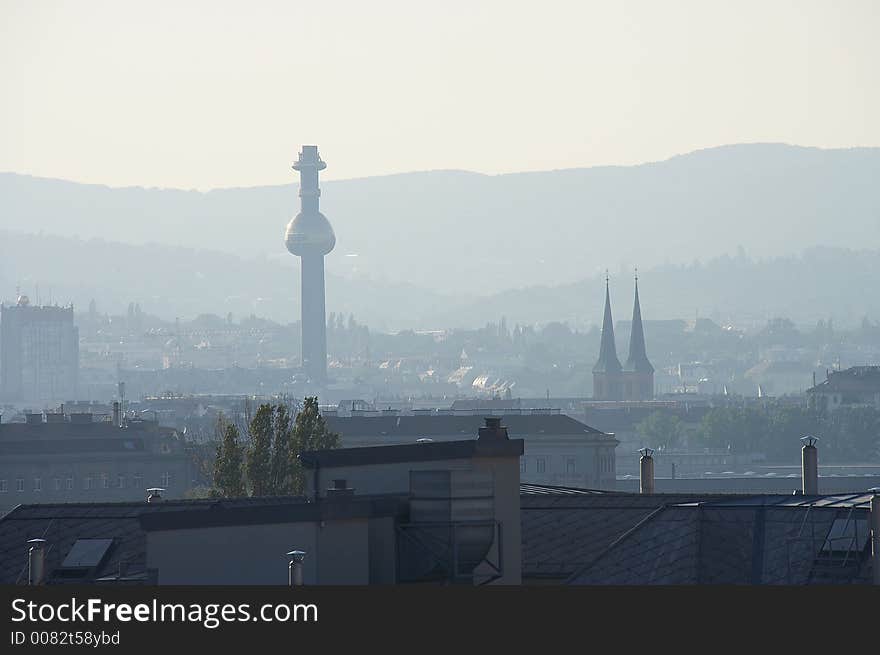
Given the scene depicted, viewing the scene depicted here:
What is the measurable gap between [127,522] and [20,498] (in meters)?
Result: 112

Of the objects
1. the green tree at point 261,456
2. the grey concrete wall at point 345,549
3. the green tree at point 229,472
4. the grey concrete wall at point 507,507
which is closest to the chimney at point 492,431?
the grey concrete wall at point 507,507

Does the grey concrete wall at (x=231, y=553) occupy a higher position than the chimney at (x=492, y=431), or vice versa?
the chimney at (x=492, y=431)

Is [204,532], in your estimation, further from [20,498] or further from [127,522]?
[20,498]

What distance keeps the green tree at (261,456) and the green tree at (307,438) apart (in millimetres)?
687

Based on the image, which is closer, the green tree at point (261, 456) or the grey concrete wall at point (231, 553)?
the grey concrete wall at point (231, 553)

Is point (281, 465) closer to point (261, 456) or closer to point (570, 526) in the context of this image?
point (261, 456)

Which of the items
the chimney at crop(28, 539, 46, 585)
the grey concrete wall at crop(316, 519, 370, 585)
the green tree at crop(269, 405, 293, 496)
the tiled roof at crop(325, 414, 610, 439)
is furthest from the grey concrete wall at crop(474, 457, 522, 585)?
the tiled roof at crop(325, 414, 610, 439)

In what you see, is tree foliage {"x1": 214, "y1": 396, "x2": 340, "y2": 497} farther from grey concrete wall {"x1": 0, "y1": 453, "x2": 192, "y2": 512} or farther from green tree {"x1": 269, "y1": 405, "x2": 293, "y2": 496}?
grey concrete wall {"x1": 0, "y1": 453, "x2": 192, "y2": 512}

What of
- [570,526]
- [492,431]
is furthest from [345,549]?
[570,526]

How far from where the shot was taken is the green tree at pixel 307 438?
76.8m

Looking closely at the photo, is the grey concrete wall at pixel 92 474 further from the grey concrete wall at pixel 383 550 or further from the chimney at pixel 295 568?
the chimney at pixel 295 568

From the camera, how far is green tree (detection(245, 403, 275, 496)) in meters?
76.6

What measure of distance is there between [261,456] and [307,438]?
1433 millimetres

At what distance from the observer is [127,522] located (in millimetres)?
43156
